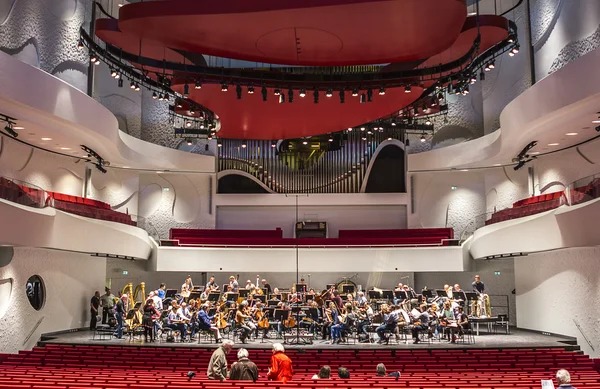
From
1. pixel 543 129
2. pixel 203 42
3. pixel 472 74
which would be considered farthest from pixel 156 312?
pixel 543 129

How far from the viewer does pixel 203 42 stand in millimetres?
12516

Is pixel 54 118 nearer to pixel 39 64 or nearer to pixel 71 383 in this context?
pixel 39 64

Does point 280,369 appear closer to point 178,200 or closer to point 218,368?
point 218,368

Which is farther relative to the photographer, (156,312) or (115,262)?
(115,262)

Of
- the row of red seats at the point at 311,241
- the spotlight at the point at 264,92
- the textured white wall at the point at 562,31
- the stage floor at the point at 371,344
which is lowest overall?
the stage floor at the point at 371,344

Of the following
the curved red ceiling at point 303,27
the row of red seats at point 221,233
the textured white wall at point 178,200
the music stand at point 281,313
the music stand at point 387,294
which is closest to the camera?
the curved red ceiling at point 303,27

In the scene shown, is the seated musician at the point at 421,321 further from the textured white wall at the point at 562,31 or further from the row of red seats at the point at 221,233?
the row of red seats at the point at 221,233

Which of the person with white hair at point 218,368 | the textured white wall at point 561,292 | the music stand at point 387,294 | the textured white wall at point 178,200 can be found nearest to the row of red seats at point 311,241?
the textured white wall at point 178,200

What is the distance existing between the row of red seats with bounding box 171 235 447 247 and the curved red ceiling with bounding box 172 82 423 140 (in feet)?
14.4

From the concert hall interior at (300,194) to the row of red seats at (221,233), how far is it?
130mm

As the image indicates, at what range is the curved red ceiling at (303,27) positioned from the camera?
35.1 feet

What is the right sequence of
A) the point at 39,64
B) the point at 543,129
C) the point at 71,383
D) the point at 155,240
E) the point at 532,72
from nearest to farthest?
the point at 71,383 → the point at 543,129 → the point at 39,64 → the point at 532,72 → the point at 155,240

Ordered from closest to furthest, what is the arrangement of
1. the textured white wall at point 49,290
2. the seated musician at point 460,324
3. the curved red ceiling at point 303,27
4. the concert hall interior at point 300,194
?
the curved red ceiling at point 303,27
the concert hall interior at point 300,194
the seated musician at point 460,324
the textured white wall at point 49,290

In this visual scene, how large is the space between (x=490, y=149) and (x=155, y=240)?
12.3 metres
